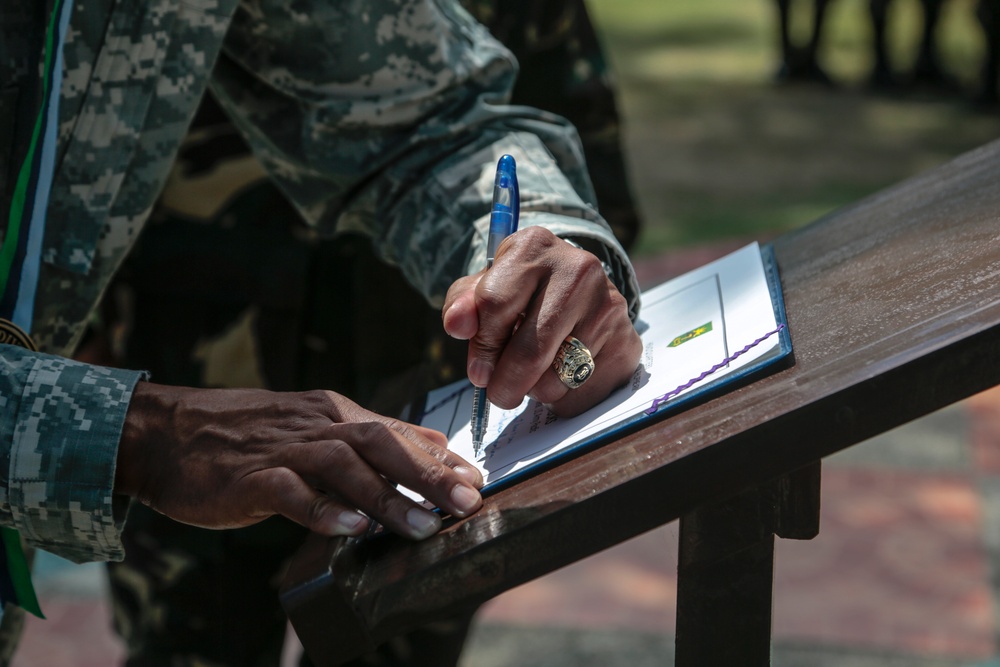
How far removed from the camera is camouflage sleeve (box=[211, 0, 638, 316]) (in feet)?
4.12

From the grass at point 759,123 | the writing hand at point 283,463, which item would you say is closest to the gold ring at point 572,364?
the writing hand at point 283,463

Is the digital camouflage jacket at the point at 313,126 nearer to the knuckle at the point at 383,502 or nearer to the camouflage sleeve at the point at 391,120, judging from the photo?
the camouflage sleeve at the point at 391,120

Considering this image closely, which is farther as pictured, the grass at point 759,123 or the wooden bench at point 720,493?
the grass at point 759,123

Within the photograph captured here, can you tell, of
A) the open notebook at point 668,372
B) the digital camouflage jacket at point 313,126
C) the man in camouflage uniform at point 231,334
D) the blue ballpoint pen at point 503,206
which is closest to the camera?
the open notebook at point 668,372

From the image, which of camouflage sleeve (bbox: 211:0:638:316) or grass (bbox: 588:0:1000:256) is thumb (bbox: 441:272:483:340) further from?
grass (bbox: 588:0:1000:256)

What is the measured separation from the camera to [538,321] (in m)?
0.96

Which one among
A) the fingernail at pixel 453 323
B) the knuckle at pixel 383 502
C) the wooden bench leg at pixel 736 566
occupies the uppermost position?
the fingernail at pixel 453 323

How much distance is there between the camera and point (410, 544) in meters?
0.84

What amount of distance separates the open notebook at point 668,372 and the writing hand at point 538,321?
2 cm

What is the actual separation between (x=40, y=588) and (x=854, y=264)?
7.44 ft

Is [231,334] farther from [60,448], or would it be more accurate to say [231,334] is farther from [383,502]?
[383,502]

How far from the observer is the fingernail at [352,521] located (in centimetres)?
85

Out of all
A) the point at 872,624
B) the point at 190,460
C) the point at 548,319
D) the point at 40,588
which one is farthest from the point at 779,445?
the point at 40,588

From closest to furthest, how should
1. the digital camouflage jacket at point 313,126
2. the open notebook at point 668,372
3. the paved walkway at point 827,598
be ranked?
the open notebook at point 668,372 → the digital camouflage jacket at point 313,126 → the paved walkway at point 827,598
